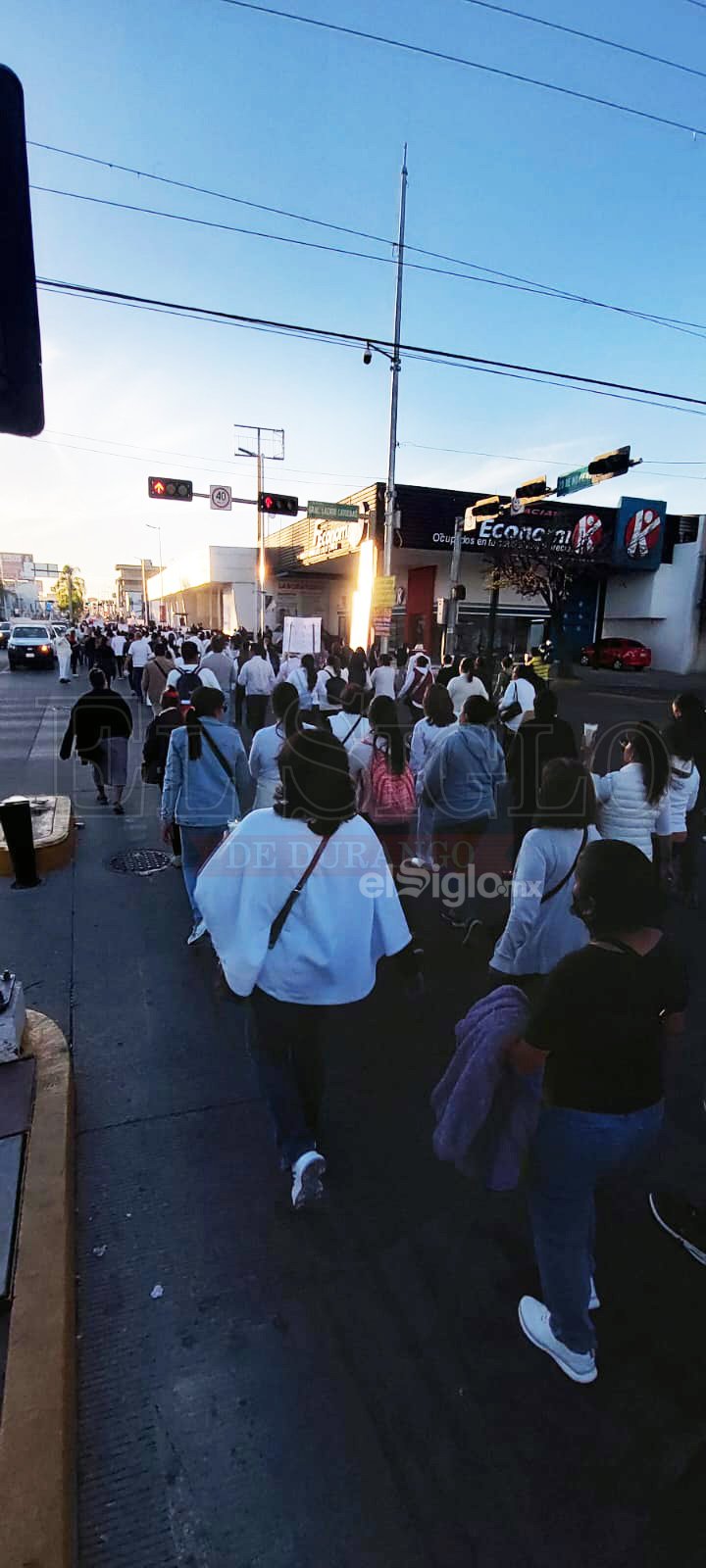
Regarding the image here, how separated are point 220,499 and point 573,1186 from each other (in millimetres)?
20982

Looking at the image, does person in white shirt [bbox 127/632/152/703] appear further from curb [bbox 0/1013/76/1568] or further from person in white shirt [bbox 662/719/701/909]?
curb [bbox 0/1013/76/1568]

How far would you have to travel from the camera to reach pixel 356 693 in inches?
230

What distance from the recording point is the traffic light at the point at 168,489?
1988 cm

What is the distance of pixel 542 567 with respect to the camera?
28.5 meters

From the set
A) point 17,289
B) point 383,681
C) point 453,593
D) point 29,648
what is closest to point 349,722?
point 17,289

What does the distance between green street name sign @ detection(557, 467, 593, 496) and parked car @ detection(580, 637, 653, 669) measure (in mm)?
20622

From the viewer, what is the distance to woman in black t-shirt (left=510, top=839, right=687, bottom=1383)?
176 centimetres

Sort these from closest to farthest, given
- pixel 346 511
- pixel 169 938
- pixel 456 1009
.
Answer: pixel 456 1009, pixel 169 938, pixel 346 511

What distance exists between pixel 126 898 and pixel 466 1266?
165 inches

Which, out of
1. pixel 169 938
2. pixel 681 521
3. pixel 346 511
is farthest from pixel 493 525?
pixel 169 938

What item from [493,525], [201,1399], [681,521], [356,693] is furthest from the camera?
[681,521]

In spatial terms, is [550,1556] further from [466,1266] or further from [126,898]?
[126,898]

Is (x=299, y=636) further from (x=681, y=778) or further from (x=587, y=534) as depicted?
(x=587, y=534)

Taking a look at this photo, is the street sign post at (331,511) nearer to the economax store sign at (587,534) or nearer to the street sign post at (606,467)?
the economax store sign at (587,534)
